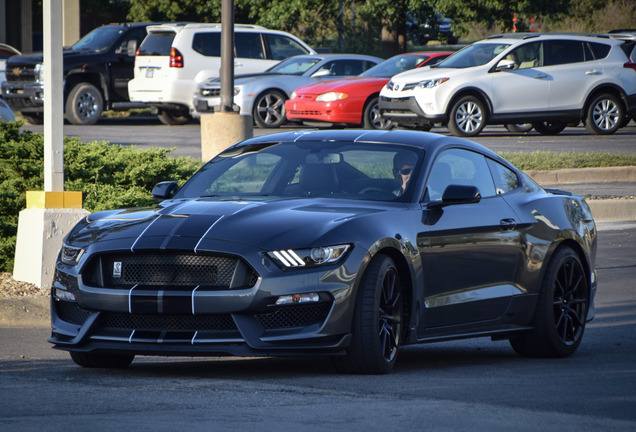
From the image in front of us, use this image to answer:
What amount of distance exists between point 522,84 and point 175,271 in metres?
17.3

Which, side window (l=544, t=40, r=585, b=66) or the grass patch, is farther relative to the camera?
side window (l=544, t=40, r=585, b=66)

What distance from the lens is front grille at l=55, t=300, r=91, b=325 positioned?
6670mm

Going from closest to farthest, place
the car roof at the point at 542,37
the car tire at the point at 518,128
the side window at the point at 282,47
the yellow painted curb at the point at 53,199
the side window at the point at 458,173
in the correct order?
the side window at the point at 458,173 < the yellow painted curb at the point at 53,199 < the car roof at the point at 542,37 < the car tire at the point at 518,128 < the side window at the point at 282,47

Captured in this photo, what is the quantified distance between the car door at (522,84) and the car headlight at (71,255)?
16564 mm

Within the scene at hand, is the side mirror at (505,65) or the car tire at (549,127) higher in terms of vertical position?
the side mirror at (505,65)

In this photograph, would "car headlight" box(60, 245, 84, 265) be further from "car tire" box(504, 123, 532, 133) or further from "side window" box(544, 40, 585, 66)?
"car tire" box(504, 123, 532, 133)

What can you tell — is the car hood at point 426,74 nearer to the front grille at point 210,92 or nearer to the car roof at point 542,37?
the car roof at point 542,37

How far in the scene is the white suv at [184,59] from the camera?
2616cm

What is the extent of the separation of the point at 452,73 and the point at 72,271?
16.5 m

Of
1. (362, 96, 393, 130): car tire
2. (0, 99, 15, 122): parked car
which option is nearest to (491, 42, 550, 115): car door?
(362, 96, 393, 130): car tire

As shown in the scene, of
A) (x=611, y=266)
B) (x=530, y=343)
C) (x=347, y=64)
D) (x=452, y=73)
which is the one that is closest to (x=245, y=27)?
(x=347, y=64)

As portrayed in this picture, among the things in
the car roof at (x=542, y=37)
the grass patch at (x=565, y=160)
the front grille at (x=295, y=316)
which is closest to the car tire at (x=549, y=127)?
the car roof at (x=542, y=37)

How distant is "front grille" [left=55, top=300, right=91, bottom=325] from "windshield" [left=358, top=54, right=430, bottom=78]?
18956mm

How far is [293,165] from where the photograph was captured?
7.54 meters
